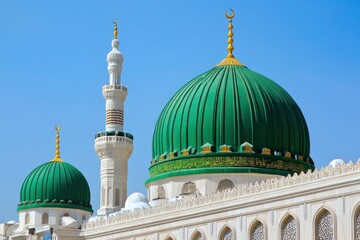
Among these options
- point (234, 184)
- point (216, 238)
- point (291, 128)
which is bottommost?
point (216, 238)

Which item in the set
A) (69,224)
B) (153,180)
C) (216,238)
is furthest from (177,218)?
(69,224)

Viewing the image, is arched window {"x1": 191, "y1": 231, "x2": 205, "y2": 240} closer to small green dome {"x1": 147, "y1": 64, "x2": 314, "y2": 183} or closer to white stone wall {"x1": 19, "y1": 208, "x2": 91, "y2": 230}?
small green dome {"x1": 147, "y1": 64, "x2": 314, "y2": 183}

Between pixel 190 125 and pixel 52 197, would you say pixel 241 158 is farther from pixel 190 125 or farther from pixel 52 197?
pixel 52 197

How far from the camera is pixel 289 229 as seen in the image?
26.5m

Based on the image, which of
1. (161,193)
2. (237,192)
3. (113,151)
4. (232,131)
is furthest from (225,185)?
(113,151)

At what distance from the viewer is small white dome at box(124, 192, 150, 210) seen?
3344 cm

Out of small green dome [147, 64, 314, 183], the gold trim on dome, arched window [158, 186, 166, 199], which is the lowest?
arched window [158, 186, 166, 199]

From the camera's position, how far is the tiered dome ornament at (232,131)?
33.0 m

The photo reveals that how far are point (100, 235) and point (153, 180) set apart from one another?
2562 millimetres

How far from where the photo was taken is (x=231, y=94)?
34.0 meters

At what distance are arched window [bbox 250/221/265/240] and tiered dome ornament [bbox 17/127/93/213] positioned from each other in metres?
13.0

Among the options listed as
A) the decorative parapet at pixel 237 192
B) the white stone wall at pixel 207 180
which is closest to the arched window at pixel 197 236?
the decorative parapet at pixel 237 192

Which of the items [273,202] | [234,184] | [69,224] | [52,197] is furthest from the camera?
[52,197]

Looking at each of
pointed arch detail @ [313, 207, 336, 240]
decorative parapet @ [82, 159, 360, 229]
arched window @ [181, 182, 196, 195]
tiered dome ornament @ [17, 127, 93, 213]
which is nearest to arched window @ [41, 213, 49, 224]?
tiered dome ornament @ [17, 127, 93, 213]
